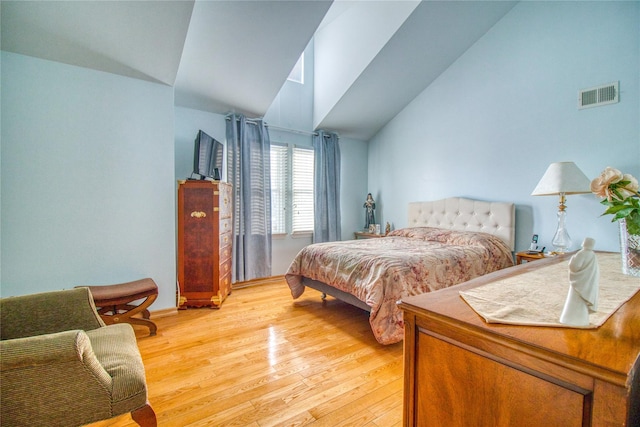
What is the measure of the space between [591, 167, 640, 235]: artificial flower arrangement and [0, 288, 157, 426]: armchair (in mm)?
2071

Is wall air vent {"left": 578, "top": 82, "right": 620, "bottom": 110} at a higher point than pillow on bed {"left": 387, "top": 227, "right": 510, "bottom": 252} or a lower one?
higher

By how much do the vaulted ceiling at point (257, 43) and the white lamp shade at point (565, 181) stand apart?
203 cm

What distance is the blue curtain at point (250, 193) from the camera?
12.7 feet

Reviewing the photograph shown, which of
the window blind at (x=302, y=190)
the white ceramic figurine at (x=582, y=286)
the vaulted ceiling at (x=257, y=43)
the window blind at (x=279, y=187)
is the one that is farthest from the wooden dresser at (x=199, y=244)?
the white ceramic figurine at (x=582, y=286)

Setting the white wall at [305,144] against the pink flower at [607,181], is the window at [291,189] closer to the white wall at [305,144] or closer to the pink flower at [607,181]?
the white wall at [305,144]

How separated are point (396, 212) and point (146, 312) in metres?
3.75

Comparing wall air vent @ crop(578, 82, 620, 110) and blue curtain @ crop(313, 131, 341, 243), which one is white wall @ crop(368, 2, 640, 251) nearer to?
wall air vent @ crop(578, 82, 620, 110)

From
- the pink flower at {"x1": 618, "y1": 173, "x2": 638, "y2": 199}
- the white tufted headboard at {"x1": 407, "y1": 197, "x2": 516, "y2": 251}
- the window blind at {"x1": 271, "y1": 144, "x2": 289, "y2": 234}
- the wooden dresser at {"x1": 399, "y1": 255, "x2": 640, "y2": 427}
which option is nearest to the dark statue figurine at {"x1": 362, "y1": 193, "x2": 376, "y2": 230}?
the white tufted headboard at {"x1": 407, "y1": 197, "x2": 516, "y2": 251}

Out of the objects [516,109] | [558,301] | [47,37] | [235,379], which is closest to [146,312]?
[235,379]

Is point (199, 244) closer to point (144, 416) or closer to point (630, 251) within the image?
point (144, 416)

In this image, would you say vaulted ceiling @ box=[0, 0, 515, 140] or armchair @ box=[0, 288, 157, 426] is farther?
vaulted ceiling @ box=[0, 0, 515, 140]

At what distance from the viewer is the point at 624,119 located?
2574 mm

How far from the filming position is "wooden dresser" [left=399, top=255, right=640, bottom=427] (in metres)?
0.59

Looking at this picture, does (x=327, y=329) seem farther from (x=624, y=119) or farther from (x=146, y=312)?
(x=624, y=119)
